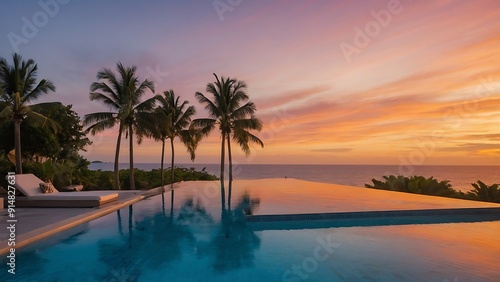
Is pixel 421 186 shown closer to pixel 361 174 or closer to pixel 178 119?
pixel 178 119

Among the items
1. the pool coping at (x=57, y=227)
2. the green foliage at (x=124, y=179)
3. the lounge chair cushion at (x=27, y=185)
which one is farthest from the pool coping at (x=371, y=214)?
the green foliage at (x=124, y=179)

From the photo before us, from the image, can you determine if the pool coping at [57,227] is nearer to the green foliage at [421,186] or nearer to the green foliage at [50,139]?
the green foliage at [50,139]

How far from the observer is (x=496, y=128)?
18.8 m

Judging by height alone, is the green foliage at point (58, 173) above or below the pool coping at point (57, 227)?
above

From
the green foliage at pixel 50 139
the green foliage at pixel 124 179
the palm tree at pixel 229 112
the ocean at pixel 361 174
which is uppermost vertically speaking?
the palm tree at pixel 229 112

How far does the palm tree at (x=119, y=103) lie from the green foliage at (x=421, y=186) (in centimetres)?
1362

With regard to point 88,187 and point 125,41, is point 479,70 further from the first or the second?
point 88,187

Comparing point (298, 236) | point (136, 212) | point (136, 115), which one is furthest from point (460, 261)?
point (136, 115)

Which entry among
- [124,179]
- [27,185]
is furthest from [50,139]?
[27,185]

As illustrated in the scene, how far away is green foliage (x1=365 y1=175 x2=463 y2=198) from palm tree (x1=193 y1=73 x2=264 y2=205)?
8931mm

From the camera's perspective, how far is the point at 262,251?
6832 mm

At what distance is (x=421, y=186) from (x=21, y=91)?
19.9 meters

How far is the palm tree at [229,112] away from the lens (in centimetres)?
2392

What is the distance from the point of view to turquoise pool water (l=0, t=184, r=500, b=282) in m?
5.46
